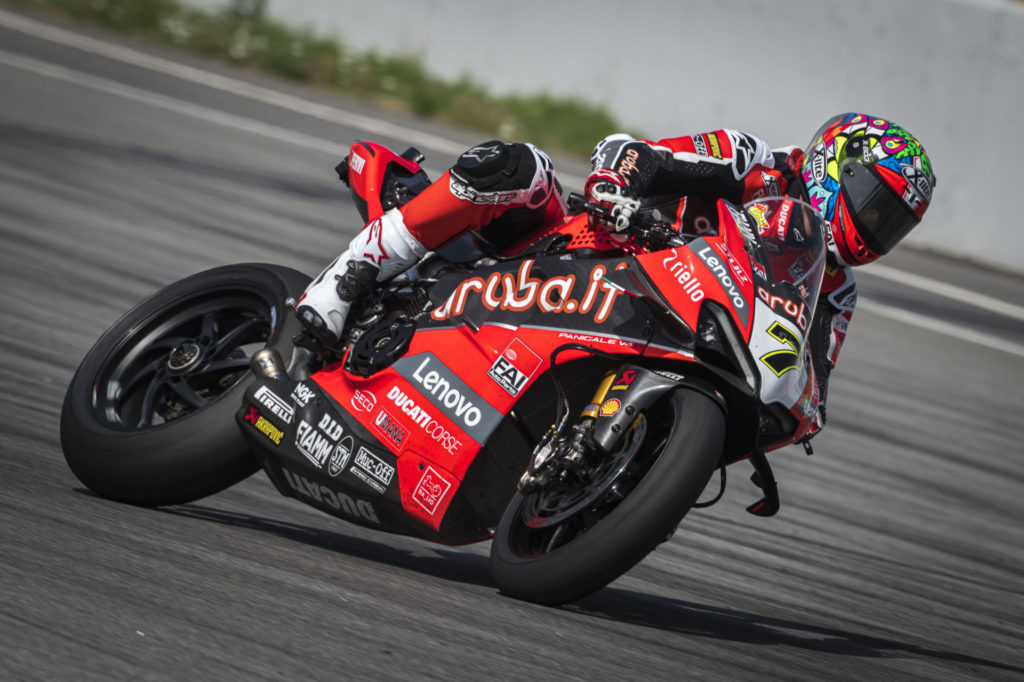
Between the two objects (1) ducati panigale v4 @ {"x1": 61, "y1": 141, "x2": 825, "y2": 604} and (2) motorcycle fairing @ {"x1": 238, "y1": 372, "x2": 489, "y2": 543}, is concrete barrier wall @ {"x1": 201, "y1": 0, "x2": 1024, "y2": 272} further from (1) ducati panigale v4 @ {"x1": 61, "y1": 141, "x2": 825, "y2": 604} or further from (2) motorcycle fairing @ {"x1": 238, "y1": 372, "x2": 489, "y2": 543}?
(2) motorcycle fairing @ {"x1": 238, "y1": 372, "x2": 489, "y2": 543}

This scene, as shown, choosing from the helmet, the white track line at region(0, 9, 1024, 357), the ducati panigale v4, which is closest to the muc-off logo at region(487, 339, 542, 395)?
the ducati panigale v4

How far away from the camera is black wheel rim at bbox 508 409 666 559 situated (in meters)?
3.63

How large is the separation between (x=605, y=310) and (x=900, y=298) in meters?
8.31

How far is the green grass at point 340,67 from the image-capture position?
1498 cm

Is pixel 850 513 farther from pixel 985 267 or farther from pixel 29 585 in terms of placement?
pixel 985 267

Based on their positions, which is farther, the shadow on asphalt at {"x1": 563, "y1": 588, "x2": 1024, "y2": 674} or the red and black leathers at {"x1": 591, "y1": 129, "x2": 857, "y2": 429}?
the red and black leathers at {"x1": 591, "y1": 129, "x2": 857, "y2": 429}

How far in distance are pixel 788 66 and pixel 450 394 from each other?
1014cm

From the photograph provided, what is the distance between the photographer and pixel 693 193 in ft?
14.1

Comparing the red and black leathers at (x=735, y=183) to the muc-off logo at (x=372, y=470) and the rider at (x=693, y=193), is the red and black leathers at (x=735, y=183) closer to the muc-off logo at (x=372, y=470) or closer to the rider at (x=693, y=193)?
the rider at (x=693, y=193)

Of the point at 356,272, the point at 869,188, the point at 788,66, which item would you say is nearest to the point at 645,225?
the point at 869,188

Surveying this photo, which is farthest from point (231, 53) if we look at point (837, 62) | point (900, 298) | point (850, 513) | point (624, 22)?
point (850, 513)

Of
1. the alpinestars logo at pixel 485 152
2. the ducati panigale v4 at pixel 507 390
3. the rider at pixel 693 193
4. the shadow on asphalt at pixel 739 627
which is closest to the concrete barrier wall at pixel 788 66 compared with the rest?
the rider at pixel 693 193

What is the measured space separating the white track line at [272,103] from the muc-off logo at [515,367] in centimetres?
744

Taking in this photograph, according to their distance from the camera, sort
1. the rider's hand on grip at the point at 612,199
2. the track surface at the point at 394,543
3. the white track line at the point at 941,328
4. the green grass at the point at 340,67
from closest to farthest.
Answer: the track surface at the point at 394,543 < the rider's hand on grip at the point at 612,199 < the white track line at the point at 941,328 < the green grass at the point at 340,67
